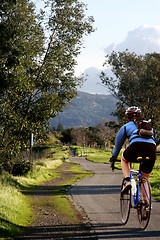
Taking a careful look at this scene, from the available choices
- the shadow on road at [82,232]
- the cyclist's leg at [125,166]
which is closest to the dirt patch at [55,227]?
A: the shadow on road at [82,232]

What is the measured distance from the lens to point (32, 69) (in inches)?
704

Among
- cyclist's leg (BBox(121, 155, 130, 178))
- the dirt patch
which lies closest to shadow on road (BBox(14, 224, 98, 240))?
the dirt patch

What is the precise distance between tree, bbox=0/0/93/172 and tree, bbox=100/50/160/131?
12689mm

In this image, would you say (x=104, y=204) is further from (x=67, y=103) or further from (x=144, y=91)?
(x=144, y=91)

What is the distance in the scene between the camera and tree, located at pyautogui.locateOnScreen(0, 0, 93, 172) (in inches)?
516

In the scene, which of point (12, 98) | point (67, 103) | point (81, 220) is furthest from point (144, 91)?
point (81, 220)

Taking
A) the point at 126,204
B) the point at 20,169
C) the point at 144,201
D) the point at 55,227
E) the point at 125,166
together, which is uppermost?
the point at 125,166

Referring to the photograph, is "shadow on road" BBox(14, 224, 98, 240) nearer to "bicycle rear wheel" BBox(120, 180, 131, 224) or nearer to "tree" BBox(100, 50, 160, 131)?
"bicycle rear wheel" BBox(120, 180, 131, 224)

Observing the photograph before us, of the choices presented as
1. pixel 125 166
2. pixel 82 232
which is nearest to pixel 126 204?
pixel 125 166

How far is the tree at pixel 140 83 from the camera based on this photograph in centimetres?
2986

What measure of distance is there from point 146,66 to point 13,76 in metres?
20.4

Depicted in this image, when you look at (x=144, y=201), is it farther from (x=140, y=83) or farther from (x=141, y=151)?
(x=140, y=83)

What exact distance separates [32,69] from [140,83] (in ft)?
50.0

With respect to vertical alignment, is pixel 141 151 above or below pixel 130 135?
below
